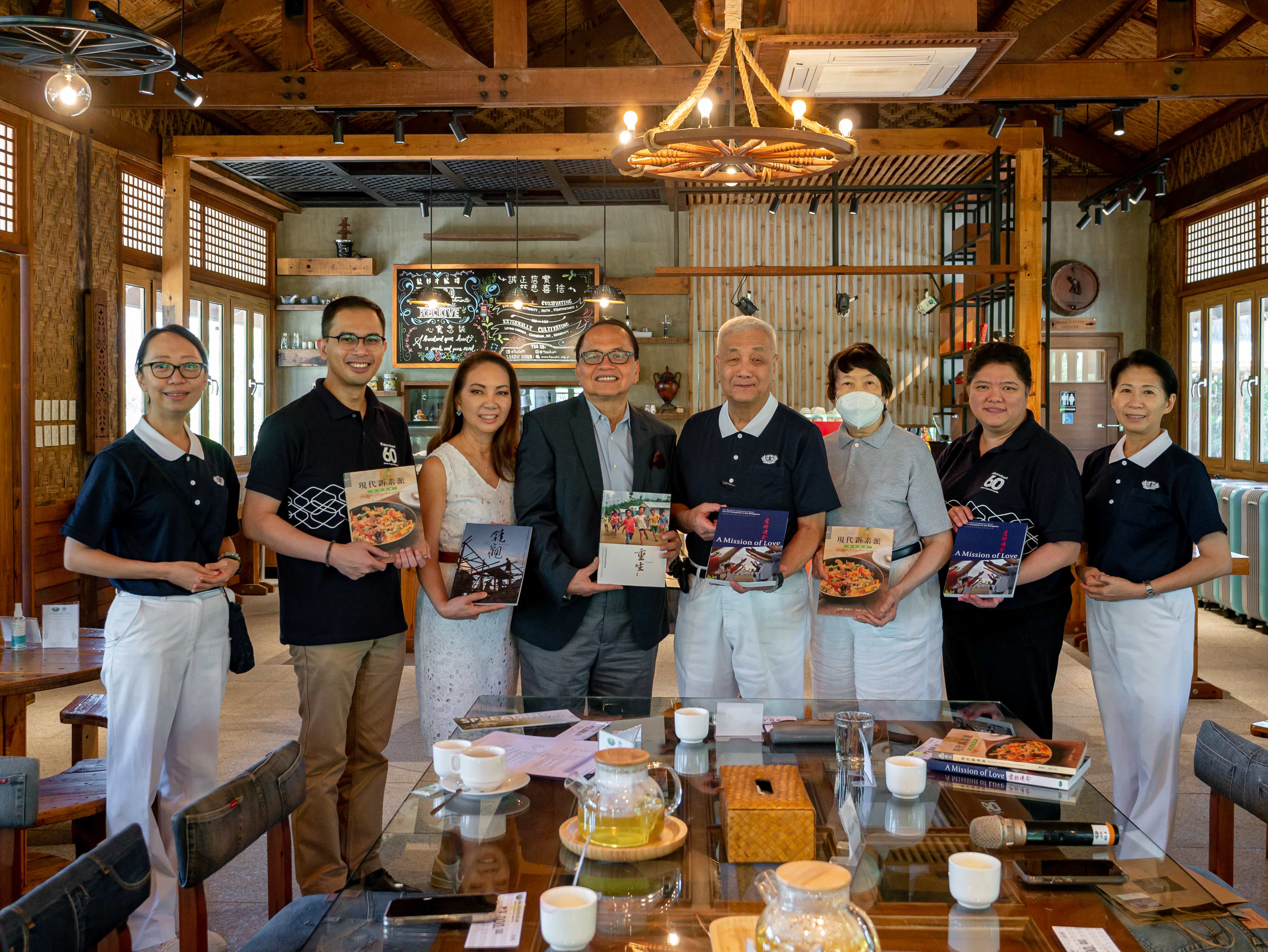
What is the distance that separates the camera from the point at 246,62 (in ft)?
28.5

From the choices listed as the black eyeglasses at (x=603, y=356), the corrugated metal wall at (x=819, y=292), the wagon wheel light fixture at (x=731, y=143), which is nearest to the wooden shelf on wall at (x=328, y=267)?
the corrugated metal wall at (x=819, y=292)

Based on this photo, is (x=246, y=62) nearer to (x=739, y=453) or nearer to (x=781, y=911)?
(x=739, y=453)

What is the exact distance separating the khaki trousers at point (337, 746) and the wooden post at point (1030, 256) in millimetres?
6288

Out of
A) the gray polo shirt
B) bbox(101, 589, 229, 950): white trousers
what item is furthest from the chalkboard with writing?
bbox(101, 589, 229, 950): white trousers

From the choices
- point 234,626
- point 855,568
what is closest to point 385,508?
point 234,626

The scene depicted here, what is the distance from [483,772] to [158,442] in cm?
154

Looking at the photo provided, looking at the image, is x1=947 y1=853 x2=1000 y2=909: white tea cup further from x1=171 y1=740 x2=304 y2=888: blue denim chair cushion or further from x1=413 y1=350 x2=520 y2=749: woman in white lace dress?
x1=413 y1=350 x2=520 y2=749: woman in white lace dress

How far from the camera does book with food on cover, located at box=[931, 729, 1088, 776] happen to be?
6.81 feet

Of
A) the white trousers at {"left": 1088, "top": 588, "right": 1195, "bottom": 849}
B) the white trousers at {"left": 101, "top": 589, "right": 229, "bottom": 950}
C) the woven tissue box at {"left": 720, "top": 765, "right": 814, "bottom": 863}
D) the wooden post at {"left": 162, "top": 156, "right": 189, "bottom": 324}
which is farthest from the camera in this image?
the wooden post at {"left": 162, "top": 156, "right": 189, "bottom": 324}

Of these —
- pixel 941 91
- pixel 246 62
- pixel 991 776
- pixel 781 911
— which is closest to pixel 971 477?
pixel 991 776

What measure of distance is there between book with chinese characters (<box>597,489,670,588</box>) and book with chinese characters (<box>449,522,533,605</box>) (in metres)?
0.24

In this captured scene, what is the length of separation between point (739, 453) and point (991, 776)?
136 cm

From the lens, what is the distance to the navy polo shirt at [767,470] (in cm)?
316

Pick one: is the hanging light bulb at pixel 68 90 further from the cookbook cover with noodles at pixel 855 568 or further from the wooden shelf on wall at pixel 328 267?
the wooden shelf on wall at pixel 328 267
